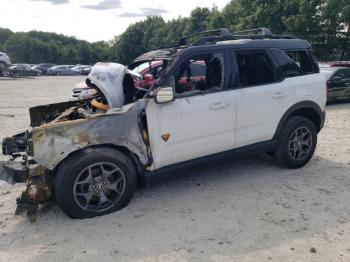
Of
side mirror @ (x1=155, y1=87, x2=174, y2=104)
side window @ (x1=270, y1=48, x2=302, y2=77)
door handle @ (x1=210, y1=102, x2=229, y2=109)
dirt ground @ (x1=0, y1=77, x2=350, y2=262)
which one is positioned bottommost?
dirt ground @ (x1=0, y1=77, x2=350, y2=262)

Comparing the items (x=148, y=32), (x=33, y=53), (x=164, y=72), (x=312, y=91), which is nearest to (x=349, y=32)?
(x=312, y=91)

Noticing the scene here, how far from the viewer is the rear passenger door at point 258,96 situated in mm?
4703

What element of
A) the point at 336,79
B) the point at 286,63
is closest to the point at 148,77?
the point at 286,63

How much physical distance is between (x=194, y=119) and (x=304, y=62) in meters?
2.25

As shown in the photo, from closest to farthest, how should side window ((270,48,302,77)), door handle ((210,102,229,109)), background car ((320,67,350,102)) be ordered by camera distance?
1. door handle ((210,102,229,109))
2. side window ((270,48,302,77))
3. background car ((320,67,350,102))

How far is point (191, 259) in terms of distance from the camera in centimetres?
326

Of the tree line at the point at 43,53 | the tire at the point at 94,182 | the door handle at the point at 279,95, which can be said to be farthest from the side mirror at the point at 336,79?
the tree line at the point at 43,53

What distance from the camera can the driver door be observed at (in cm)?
418

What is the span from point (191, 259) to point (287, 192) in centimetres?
194

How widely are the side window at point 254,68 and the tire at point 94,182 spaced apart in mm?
1940

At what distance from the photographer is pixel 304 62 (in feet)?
17.8

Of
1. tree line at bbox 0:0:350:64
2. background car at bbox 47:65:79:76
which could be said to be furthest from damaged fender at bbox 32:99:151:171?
background car at bbox 47:65:79:76

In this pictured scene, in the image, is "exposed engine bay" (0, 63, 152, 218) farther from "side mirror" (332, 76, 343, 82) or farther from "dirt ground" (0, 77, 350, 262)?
"side mirror" (332, 76, 343, 82)

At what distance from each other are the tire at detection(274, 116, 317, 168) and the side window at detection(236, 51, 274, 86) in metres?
0.80
